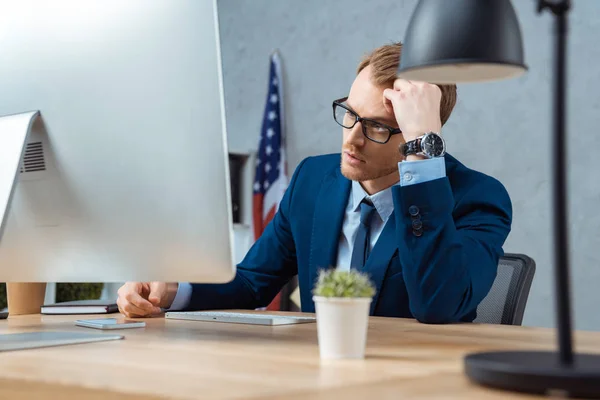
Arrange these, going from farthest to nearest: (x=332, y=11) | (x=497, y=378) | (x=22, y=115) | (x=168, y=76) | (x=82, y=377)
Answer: (x=332, y=11), (x=22, y=115), (x=168, y=76), (x=82, y=377), (x=497, y=378)

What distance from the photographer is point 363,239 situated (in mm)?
1843

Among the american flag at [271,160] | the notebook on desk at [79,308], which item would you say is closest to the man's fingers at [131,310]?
the notebook on desk at [79,308]

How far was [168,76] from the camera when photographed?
1.04 metres

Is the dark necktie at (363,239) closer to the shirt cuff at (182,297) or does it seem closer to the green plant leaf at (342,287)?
the shirt cuff at (182,297)

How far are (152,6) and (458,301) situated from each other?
801 millimetres

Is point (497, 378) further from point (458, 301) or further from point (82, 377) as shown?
point (458, 301)

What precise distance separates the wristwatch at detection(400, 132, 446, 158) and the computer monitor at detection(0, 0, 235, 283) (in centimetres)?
70

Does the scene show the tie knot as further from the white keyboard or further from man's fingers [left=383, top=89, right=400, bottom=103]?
the white keyboard

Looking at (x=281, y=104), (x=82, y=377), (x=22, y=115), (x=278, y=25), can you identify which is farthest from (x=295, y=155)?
(x=82, y=377)

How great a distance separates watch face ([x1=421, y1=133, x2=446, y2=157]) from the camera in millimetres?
1618

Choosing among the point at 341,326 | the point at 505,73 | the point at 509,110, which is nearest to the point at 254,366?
the point at 341,326

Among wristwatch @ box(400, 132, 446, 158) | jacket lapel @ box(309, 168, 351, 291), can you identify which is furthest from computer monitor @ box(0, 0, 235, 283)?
jacket lapel @ box(309, 168, 351, 291)

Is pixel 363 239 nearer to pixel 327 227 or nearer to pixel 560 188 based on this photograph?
pixel 327 227

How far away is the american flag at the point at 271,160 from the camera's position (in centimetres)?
420
